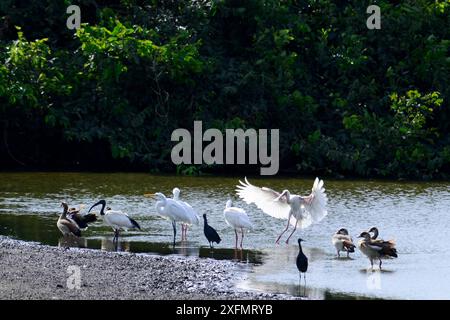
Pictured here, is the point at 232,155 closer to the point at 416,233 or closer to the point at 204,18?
the point at 204,18

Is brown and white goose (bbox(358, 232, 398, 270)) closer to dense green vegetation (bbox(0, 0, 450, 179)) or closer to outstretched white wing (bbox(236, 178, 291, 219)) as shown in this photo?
outstretched white wing (bbox(236, 178, 291, 219))

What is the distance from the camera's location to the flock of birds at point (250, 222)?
15758 millimetres

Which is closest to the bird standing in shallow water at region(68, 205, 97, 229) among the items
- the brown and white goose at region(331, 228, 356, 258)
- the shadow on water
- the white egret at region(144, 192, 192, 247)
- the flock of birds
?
the flock of birds

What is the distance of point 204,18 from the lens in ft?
90.4

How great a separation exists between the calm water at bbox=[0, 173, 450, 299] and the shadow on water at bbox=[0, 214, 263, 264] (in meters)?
0.02

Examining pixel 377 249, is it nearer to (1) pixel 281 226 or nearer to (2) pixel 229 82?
(1) pixel 281 226

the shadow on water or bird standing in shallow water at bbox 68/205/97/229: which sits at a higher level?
bird standing in shallow water at bbox 68/205/97/229

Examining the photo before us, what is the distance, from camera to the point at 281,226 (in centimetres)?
1939

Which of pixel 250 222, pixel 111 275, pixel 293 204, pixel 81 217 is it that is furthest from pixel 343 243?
pixel 81 217

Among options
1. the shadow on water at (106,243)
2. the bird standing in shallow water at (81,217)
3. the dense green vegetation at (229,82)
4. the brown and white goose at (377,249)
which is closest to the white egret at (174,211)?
the shadow on water at (106,243)

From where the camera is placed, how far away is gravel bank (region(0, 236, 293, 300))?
1295cm

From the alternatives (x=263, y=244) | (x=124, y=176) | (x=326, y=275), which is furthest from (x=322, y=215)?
(x=124, y=176)

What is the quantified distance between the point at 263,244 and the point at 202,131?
28.9ft

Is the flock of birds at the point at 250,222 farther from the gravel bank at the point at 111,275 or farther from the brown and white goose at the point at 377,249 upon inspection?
the gravel bank at the point at 111,275
